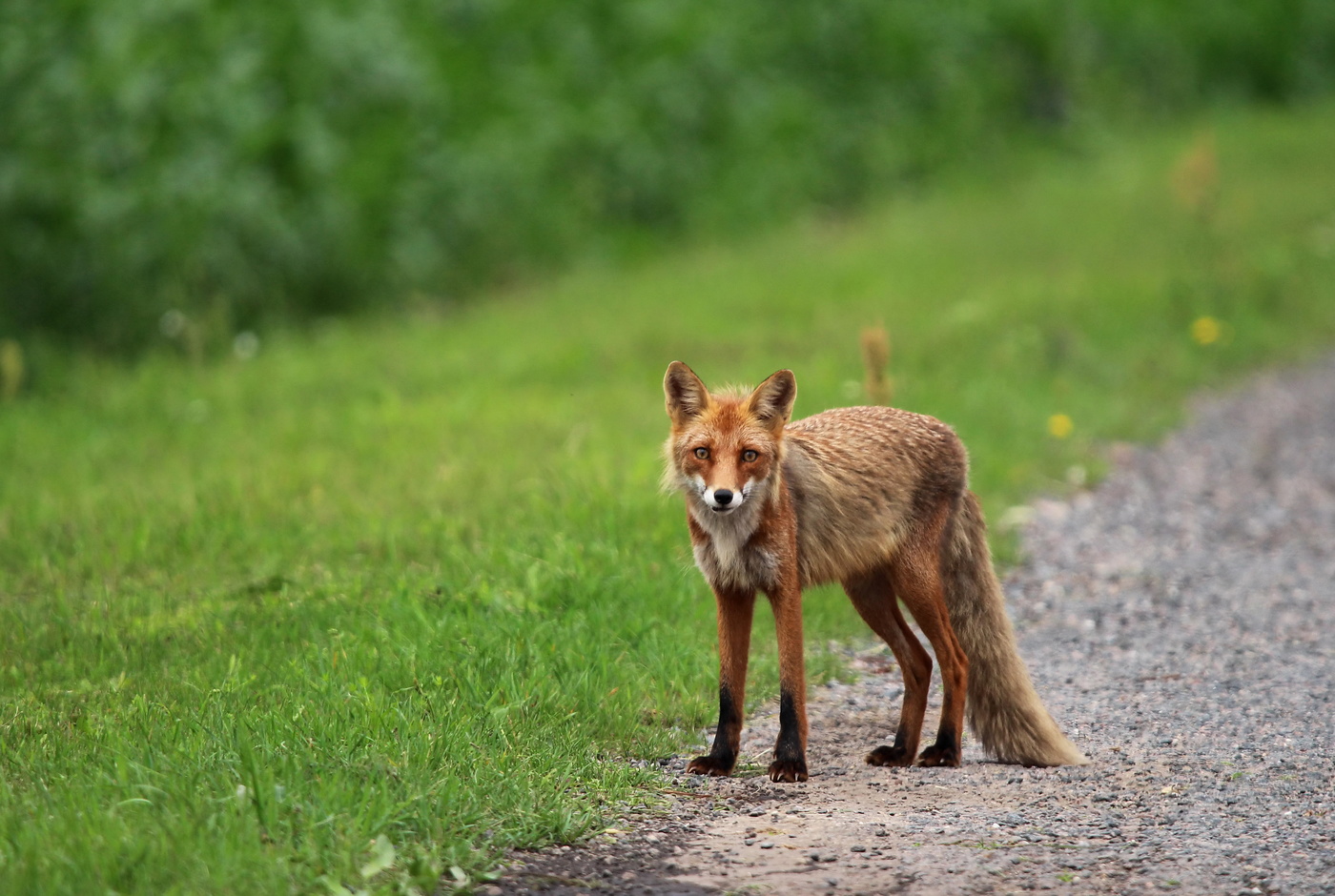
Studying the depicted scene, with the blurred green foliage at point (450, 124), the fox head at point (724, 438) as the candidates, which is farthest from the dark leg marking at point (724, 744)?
the blurred green foliage at point (450, 124)

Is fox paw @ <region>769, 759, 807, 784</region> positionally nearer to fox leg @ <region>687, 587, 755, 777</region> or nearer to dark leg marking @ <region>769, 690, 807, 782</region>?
dark leg marking @ <region>769, 690, 807, 782</region>

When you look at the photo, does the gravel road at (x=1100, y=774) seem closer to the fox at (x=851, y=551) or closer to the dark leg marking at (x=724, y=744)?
the dark leg marking at (x=724, y=744)

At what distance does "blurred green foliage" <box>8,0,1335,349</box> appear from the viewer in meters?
11.9

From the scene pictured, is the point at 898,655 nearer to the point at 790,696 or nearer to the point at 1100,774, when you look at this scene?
the point at 790,696

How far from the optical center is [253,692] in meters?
5.02

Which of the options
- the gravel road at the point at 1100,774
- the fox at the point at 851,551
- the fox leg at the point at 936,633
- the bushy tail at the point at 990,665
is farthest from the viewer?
the fox leg at the point at 936,633

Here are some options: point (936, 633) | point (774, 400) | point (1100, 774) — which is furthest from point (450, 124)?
point (1100, 774)

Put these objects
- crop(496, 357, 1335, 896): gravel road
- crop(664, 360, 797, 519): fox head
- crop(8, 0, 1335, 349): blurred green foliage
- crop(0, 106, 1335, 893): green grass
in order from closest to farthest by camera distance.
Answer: crop(496, 357, 1335, 896): gravel road → crop(0, 106, 1335, 893): green grass → crop(664, 360, 797, 519): fox head → crop(8, 0, 1335, 349): blurred green foliage

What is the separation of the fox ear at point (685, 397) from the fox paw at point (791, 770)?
1237mm

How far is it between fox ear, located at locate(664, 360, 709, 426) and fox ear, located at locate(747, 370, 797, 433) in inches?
6.8

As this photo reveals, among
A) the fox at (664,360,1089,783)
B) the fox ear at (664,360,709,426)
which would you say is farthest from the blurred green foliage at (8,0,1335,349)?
the fox at (664,360,1089,783)

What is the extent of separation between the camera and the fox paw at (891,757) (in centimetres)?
498

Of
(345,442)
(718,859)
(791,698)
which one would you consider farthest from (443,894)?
A: (345,442)

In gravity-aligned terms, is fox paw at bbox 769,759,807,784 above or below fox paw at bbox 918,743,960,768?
below
